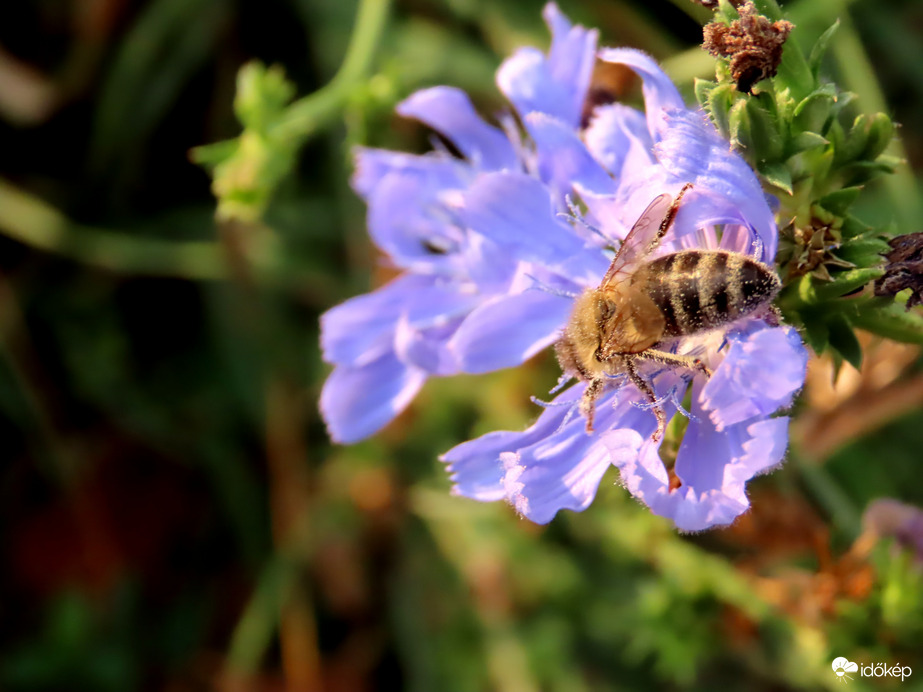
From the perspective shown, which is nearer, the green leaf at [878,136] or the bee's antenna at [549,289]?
the green leaf at [878,136]

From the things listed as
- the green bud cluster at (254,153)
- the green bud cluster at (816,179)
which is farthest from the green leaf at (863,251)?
the green bud cluster at (254,153)

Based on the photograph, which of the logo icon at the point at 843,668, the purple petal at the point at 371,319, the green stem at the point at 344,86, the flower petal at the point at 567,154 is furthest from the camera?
the green stem at the point at 344,86

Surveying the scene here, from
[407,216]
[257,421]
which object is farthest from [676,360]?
[257,421]

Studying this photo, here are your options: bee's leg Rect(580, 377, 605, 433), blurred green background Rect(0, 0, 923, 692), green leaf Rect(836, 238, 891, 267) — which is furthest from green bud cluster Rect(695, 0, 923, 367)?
blurred green background Rect(0, 0, 923, 692)

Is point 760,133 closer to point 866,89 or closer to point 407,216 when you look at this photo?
point 407,216

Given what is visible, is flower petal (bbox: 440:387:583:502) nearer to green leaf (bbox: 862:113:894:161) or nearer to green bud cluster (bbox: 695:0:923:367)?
green bud cluster (bbox: 695:0:923:367)

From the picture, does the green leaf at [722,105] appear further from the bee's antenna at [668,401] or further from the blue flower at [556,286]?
the bee's antenna at [668,401]

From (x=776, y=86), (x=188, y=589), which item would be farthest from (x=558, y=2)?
(x=188, y=589)
